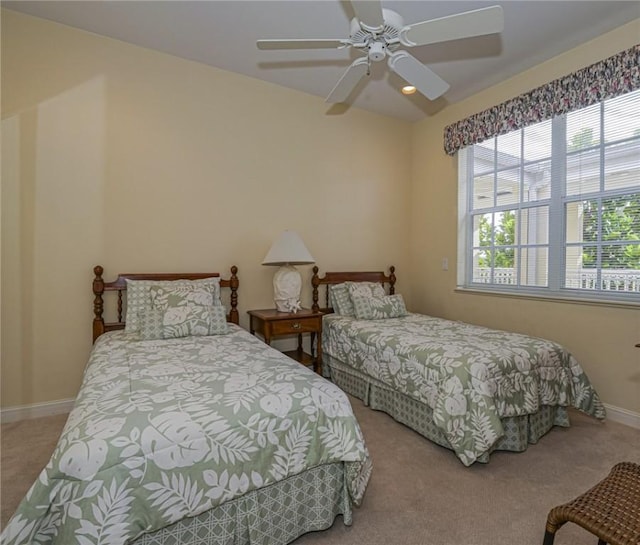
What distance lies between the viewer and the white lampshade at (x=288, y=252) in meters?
3.09

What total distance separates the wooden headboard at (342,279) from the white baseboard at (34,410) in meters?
2.13

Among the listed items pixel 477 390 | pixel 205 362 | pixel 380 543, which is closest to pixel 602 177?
pixel 477 390

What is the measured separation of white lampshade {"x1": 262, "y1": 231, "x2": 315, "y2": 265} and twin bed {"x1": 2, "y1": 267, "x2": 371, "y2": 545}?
4.14 ft

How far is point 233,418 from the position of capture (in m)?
1.35

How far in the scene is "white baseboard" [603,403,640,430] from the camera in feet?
8.32

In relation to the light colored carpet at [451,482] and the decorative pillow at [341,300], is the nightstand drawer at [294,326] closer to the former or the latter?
the decorative pillow at [341,300]

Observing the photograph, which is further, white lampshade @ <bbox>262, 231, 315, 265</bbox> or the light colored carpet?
white lampshade @ <bbox>262, 231, 315, 265</bbox>

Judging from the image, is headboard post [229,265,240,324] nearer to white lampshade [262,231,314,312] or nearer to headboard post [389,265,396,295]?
white lampshade [262,231,314,312]

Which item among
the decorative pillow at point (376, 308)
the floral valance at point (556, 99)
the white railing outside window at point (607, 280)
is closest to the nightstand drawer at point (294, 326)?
the decorative pillow at point (376, 308)

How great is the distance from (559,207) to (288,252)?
7.49ft

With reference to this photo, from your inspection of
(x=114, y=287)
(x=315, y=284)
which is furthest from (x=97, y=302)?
(x=315, y=284)

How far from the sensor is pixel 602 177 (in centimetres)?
273

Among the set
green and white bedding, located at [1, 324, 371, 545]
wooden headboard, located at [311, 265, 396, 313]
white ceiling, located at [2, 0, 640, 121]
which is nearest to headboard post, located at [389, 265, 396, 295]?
wooden headboard, located at [311, 265, 396, 313]

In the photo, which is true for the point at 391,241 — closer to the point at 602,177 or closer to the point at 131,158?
the point at 602,177
